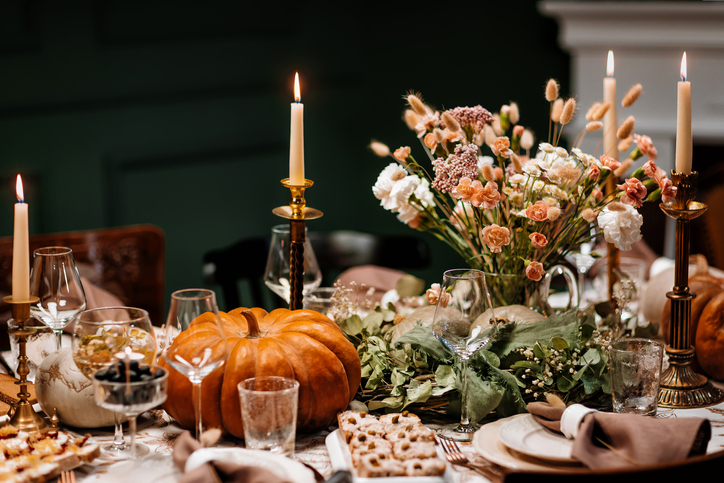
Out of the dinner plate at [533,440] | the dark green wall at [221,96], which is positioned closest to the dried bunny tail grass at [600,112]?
the dinner plate at [533,440]

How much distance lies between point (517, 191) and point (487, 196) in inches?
4.2

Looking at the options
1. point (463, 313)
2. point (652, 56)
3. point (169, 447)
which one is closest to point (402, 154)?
point (463, 313)

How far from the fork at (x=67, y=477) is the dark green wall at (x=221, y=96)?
6.91ft

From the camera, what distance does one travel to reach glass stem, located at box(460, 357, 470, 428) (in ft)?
3.94

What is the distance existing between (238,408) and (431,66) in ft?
9.97

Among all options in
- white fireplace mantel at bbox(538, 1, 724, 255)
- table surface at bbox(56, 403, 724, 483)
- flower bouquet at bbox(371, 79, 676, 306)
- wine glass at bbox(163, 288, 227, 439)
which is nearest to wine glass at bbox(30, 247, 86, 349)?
table surface at bbox(56, 403, 724, 483)

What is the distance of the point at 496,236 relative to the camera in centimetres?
135

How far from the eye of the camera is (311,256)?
1673mm

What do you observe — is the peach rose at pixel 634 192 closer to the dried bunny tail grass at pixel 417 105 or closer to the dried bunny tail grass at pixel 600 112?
the dried bunny tail grass at pixel 600 112

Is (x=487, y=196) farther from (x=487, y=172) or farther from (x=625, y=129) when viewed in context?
(x=625, y=129)

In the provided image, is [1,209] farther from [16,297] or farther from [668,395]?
[668,395]

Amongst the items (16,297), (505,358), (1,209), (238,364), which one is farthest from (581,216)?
(1,209)

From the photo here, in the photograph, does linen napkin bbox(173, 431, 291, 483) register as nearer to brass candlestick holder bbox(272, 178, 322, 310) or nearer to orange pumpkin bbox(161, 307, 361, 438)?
orange pumpkin bbox(161, 307, 361, 438)

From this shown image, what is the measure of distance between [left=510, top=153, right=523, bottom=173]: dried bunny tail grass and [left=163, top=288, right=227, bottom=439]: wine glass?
0.63m
